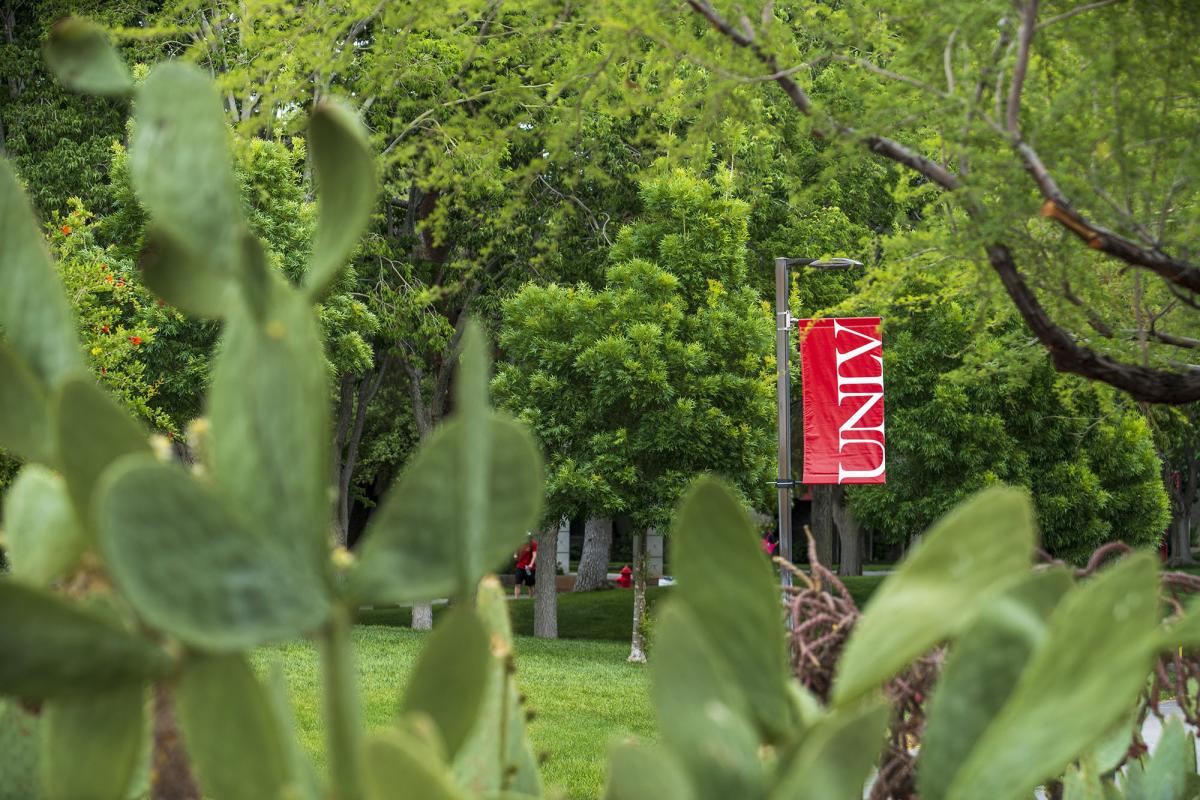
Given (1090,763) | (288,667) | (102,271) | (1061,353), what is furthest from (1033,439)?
(1090,763)

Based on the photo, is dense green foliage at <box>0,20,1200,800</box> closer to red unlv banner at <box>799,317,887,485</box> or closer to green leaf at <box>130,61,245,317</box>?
green leaf at <box>130,61,245,317</box>

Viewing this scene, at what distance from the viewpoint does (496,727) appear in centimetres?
96

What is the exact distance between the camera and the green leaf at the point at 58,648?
1.99 feet

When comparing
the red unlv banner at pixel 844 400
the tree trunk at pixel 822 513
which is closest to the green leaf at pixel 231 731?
the red unlv banner at pixel 844 400

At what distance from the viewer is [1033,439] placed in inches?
819

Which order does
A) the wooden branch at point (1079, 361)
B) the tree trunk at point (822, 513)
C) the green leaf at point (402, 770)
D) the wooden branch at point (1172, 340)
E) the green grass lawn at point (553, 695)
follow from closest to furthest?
the green leaf at point (402, 770) → the wooden branch at point (1079, 361) → the wooden branch at point (1172, 340) → the green grass lawn at point (553, 695) → the tree trunk at point (822, 513)

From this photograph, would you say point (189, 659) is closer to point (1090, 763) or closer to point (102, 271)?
point (1090, 763)

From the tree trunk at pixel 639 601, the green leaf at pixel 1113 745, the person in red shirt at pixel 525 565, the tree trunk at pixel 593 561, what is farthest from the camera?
the person in red shirt at pixel 525 565

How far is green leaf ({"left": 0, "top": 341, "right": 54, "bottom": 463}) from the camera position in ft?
2.56

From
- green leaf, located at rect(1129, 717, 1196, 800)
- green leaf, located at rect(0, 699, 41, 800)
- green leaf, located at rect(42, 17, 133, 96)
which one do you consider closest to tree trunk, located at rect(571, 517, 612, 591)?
green leaf, located at rect(1129, 717, 1196, 800)

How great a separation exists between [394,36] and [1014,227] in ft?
7.94

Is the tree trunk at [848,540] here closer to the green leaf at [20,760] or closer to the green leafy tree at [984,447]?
the green leafy tree at [984,447]

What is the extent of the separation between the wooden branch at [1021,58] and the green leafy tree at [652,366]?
1401cm

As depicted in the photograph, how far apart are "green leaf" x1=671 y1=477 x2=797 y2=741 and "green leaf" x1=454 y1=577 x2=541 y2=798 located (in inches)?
6.9
